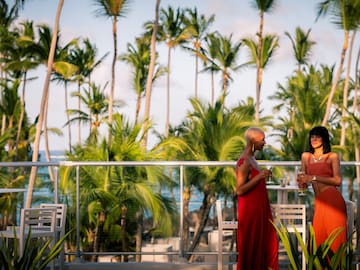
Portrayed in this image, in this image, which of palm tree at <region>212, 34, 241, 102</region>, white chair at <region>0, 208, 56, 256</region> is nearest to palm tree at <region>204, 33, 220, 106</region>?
palm tree at <region>212, 34, 241, 102</region>

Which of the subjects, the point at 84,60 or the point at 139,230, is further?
the point at 84,60

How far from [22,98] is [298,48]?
15.5 meters

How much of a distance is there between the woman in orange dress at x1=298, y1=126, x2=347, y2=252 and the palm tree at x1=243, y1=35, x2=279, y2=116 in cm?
2928

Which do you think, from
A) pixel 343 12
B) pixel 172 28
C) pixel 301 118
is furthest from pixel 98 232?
pixel 172 28

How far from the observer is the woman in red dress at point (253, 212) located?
15.9 ft

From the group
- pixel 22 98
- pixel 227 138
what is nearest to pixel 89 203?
pixel 227 138

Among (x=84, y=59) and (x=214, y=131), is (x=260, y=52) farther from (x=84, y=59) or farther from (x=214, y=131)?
(x=214, y=131)

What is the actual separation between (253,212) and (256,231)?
146mm

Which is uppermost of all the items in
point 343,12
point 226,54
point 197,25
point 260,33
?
point 197,25

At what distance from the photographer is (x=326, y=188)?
522 cm

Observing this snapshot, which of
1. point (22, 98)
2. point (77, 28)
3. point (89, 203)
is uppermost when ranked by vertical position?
point (77, 28)

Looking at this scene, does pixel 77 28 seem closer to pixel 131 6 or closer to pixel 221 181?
pixel 131 6

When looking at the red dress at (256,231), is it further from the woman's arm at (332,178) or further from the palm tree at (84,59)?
the palm tree at (84,59)

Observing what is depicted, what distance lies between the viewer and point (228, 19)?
59.8 meters
